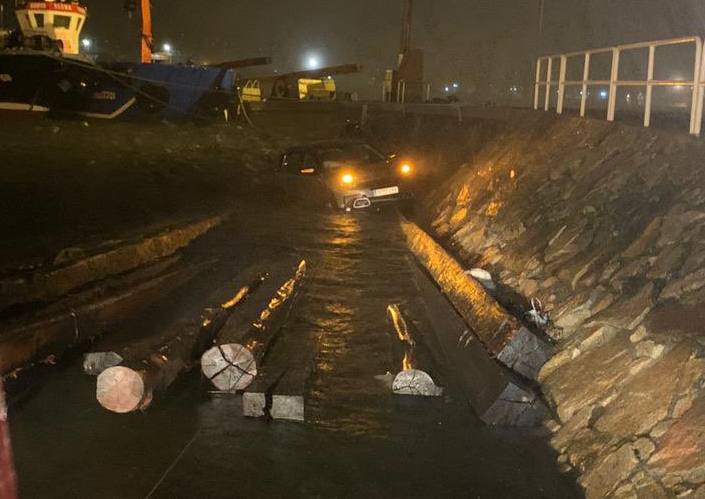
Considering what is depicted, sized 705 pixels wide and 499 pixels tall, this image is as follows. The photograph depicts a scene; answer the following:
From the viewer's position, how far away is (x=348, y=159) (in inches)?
606

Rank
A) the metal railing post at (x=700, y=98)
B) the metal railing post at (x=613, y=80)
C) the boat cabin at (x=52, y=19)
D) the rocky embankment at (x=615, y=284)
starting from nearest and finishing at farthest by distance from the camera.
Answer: the rocky embankment at (x=615, y=284), the metal railing post at (x=700, y=98), the metal railing post at (x=613, y=80), the boat cabin at (x=52, y=19)

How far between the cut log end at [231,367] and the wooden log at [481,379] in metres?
1.74

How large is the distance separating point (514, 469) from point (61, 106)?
30586mm

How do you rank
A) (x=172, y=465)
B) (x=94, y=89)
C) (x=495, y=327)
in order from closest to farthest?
(x=172, y=465) → (x=495, y=327) → (x=94, y=89)

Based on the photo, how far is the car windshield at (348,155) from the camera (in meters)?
15.3

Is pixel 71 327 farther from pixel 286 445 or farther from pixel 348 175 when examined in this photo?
pixel 348 175

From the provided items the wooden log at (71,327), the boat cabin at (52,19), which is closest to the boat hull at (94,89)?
the boat cabin at (52,19)

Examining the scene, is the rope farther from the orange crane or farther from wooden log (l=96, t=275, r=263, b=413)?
the orange crane

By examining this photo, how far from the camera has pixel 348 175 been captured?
1515 cm

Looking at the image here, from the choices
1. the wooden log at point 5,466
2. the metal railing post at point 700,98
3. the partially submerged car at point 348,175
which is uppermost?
the metal railing post at point 700,98

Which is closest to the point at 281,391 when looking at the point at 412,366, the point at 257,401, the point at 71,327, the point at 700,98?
the point at 257,401

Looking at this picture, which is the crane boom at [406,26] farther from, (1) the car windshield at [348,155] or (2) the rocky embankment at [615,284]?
(2) the rocky embankment at [615,284]

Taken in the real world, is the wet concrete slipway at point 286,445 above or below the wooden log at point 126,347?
below

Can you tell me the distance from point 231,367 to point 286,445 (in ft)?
3.72
